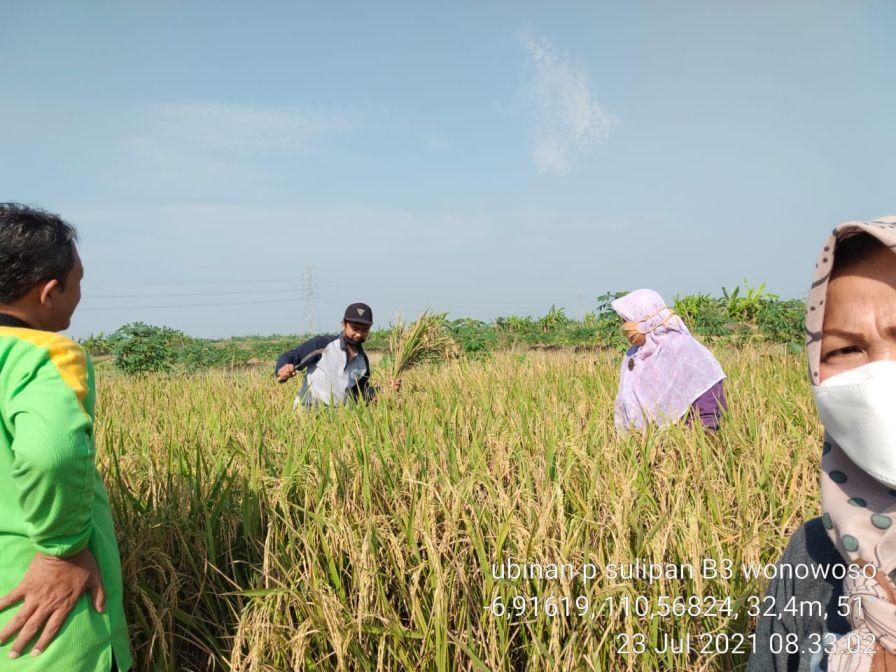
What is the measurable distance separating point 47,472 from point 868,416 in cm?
127

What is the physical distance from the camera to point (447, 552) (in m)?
1.76

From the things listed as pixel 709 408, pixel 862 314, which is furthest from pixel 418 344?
pixel 862 314

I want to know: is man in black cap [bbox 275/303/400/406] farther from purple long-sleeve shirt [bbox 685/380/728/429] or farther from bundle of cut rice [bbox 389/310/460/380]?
purple long-sleeve shirt [bbox 685/380/728/429]

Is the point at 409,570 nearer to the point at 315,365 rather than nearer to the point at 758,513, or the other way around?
the point at 758,513

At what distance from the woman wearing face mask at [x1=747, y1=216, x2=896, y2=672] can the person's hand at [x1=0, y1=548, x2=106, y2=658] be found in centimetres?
128

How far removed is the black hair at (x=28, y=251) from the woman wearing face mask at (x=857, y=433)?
1419 mm

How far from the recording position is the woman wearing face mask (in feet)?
2.48

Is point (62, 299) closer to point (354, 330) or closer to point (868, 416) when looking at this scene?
point (868, 416)

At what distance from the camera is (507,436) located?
104 inches

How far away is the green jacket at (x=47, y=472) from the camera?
95cm

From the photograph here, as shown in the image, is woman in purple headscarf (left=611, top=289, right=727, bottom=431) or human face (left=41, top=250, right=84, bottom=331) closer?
human face (left=41, top=250, right=84, bottom=331)

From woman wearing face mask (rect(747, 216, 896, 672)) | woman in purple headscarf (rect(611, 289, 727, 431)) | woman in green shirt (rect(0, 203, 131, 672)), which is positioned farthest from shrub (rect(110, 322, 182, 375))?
woman wearing face mask (rect(747, 216, 896, 672))

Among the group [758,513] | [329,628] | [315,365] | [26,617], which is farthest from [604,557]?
[315,365]

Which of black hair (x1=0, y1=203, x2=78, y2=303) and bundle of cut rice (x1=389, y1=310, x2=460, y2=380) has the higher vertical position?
black hair (x1=0, y1=203, x2=78, y2=303)
